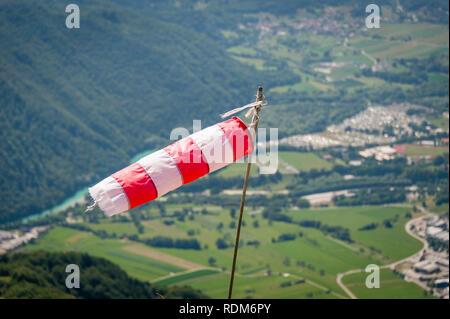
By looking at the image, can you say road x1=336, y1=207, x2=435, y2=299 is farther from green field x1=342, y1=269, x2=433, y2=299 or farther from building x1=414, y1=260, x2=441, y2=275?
building x1=414, y1=260, x2=441, y2=275

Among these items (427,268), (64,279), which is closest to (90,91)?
(64,279)

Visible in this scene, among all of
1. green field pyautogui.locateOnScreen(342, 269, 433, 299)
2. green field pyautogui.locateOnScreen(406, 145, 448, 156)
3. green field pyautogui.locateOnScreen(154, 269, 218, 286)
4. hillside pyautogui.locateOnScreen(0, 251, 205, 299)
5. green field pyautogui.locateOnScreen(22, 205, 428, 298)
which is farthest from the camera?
green field pyautogui.locateOnScreen(406, 145, 448, 156)

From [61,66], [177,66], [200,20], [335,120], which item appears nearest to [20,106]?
[61,66]

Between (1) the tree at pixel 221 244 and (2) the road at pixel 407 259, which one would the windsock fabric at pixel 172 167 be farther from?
(1) the tree at pixel 221 244

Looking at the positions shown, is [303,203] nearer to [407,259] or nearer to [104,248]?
[407,259]

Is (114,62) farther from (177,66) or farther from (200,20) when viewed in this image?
(200,20)

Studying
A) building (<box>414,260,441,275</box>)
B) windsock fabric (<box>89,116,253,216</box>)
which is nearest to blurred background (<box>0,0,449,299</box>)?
building (<box>414,260,441,275</box>)
